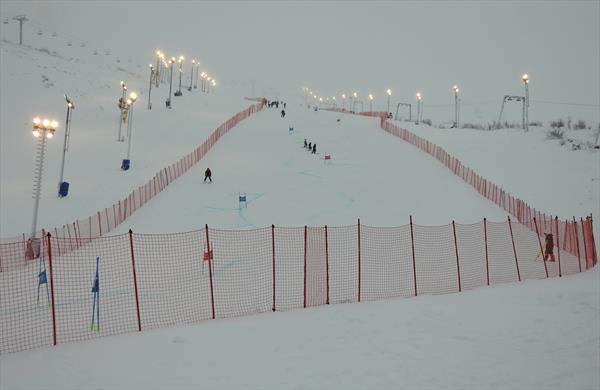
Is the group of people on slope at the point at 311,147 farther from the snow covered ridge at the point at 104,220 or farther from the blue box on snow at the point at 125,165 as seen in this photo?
the blue box on snow at the point at 125,165

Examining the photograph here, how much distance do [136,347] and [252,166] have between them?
1161 inches

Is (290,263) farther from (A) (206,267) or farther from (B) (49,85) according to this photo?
(B) (49,85)

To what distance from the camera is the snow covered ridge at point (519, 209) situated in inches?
781

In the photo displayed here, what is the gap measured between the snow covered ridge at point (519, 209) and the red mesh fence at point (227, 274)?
1.63 ft

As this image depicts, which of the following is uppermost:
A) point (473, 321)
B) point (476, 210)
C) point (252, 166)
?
point (252, 166)

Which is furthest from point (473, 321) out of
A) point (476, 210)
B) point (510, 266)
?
point (476, 210)

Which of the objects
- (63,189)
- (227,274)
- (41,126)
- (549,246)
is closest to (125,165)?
(63,189)

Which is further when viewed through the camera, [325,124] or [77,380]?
[325,124]

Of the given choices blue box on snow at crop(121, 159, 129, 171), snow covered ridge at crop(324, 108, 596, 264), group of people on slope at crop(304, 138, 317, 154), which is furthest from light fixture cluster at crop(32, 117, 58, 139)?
group of people on slope at crop(304, 138, 317, 154)

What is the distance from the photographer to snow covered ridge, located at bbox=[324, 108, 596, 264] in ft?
65.1

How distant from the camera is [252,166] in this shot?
132 feet

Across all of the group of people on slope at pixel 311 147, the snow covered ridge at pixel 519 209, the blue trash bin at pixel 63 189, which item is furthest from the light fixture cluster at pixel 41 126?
the group of people on slope at pixel 311 147

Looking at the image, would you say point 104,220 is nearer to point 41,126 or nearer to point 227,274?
point 41,126

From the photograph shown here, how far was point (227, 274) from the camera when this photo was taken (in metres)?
17.7
